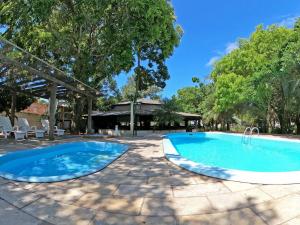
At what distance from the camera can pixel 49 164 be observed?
8.98 metres

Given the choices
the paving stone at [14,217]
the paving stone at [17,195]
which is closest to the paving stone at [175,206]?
the paving stone at [14,217]

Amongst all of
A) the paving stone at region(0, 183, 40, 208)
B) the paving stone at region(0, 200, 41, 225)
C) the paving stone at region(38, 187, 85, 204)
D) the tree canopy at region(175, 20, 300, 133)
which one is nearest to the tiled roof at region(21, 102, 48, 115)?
the tree canopy at region(175, 20, 300, 133)

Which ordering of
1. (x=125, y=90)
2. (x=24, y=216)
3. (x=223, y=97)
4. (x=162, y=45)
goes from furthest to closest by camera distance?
1. (x=125, y=90)
2. (x=223, y=97)
3. (x=162, y=45)
4. (x=24, y=216)

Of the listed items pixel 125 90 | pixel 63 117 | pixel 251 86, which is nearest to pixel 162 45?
pixel 251 86

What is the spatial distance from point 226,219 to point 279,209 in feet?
2.71

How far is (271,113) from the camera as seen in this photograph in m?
26.8

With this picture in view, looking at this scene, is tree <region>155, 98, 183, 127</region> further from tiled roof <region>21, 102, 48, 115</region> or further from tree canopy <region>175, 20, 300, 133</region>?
tiled roof <region>21, 102, 48, 115</region>

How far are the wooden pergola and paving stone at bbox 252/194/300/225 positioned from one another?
8.79 m

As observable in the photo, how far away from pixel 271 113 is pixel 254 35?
789 centimetres

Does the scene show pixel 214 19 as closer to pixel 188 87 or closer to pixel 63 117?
pixel 188 87

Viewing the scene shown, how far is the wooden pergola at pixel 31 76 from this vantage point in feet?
33.0

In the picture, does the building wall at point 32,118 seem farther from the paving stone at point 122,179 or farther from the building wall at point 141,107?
the paving stone at point 122,179

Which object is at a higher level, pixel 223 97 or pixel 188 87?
pixel 188 87

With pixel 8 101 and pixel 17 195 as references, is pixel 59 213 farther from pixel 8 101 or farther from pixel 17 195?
pixel 8 101
